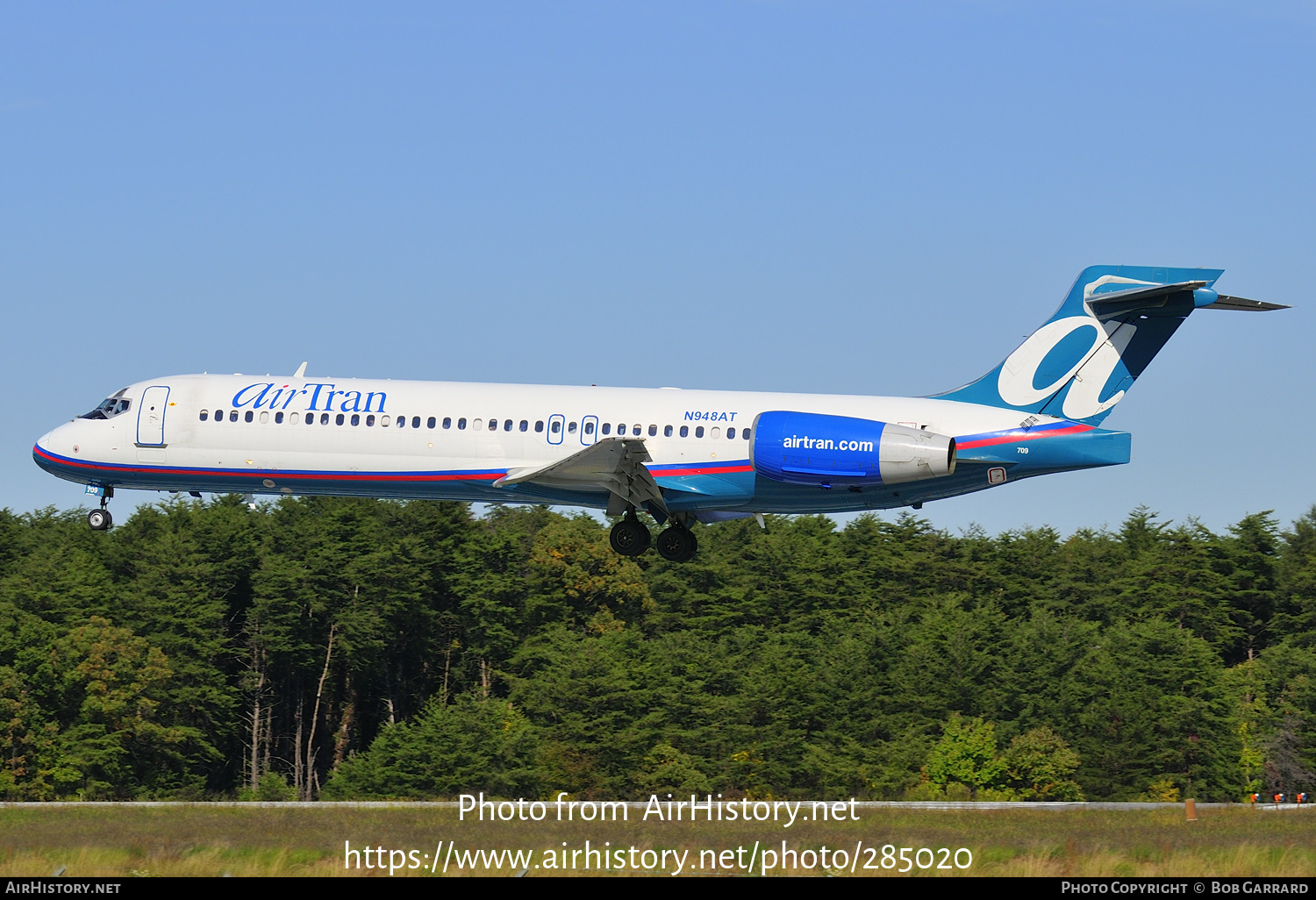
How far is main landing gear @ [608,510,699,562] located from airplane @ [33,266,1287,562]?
0.04m

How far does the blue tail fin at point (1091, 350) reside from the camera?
31719 millimetres

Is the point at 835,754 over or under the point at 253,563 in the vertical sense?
under

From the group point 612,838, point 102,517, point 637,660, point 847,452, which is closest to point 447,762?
point 637,660

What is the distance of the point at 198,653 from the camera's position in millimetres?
75500

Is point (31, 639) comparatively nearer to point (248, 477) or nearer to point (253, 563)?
point (253, 563)

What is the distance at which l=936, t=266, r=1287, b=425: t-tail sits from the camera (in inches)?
1249

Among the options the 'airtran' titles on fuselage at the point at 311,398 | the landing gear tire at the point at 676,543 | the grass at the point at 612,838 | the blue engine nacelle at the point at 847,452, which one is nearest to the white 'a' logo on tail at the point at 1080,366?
the blue engine nacelle at the point at 847,452

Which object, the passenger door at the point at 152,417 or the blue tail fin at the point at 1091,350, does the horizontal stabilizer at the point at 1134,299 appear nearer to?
the blue tail fin at the point at 1091,350

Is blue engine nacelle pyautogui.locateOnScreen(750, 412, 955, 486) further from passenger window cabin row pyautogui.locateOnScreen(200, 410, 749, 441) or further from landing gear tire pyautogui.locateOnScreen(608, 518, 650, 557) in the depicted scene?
landing gear tire pyautogui.locateOnScreen(608, 518, 650, 557)

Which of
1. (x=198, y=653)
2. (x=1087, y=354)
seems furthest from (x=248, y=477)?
(x=198, y=653)

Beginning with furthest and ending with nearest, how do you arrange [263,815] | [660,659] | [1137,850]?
[660,659], [263,815], [1137,850]

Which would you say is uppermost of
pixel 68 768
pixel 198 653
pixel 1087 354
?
pixel 1087 354

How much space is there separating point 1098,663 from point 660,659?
18345 millimetres

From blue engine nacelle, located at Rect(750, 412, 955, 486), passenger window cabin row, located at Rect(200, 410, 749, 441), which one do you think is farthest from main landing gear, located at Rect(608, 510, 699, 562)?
blue engine nacelle, located at Rect(750, 412, 955, 486)
